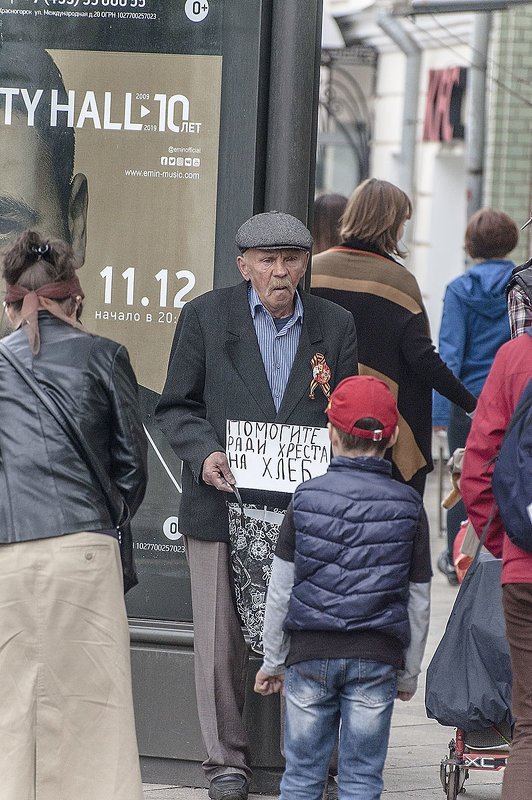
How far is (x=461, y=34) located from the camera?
1527 centimetres

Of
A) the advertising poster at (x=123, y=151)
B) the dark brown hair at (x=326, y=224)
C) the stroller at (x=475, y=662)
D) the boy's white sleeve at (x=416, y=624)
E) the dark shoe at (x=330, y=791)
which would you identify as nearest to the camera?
the boy's white sleeve at (x=416, y=624)

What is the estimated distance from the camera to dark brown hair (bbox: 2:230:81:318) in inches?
154

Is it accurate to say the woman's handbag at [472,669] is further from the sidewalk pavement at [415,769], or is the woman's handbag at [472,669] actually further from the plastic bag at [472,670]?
the sidewalk pavement at [415,769]

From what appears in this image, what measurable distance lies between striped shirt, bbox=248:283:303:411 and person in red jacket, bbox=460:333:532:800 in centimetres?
93

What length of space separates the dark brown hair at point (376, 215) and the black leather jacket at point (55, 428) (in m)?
2.09

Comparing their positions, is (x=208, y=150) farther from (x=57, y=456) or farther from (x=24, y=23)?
(x=57, y=456)

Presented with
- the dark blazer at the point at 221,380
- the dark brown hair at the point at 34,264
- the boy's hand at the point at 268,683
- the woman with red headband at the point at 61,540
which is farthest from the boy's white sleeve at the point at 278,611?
the dark brown hair at the point at 34,264

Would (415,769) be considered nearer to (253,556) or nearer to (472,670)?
(472,670)

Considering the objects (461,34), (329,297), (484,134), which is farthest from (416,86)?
(329,297)

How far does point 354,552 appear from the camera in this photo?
12.2 feet

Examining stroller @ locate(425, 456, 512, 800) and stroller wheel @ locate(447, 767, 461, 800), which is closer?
stroller @ locate(425, 456, 512, 800)

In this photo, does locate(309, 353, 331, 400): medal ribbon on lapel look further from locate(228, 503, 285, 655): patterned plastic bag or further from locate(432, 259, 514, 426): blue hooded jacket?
locate(432, 259, 514, 426): blue hooded jacket

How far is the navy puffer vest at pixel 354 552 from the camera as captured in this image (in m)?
3.71

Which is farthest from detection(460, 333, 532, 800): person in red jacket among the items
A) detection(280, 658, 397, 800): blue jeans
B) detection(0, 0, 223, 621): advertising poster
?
detection(0, 0, 223, 621): advertising poster
